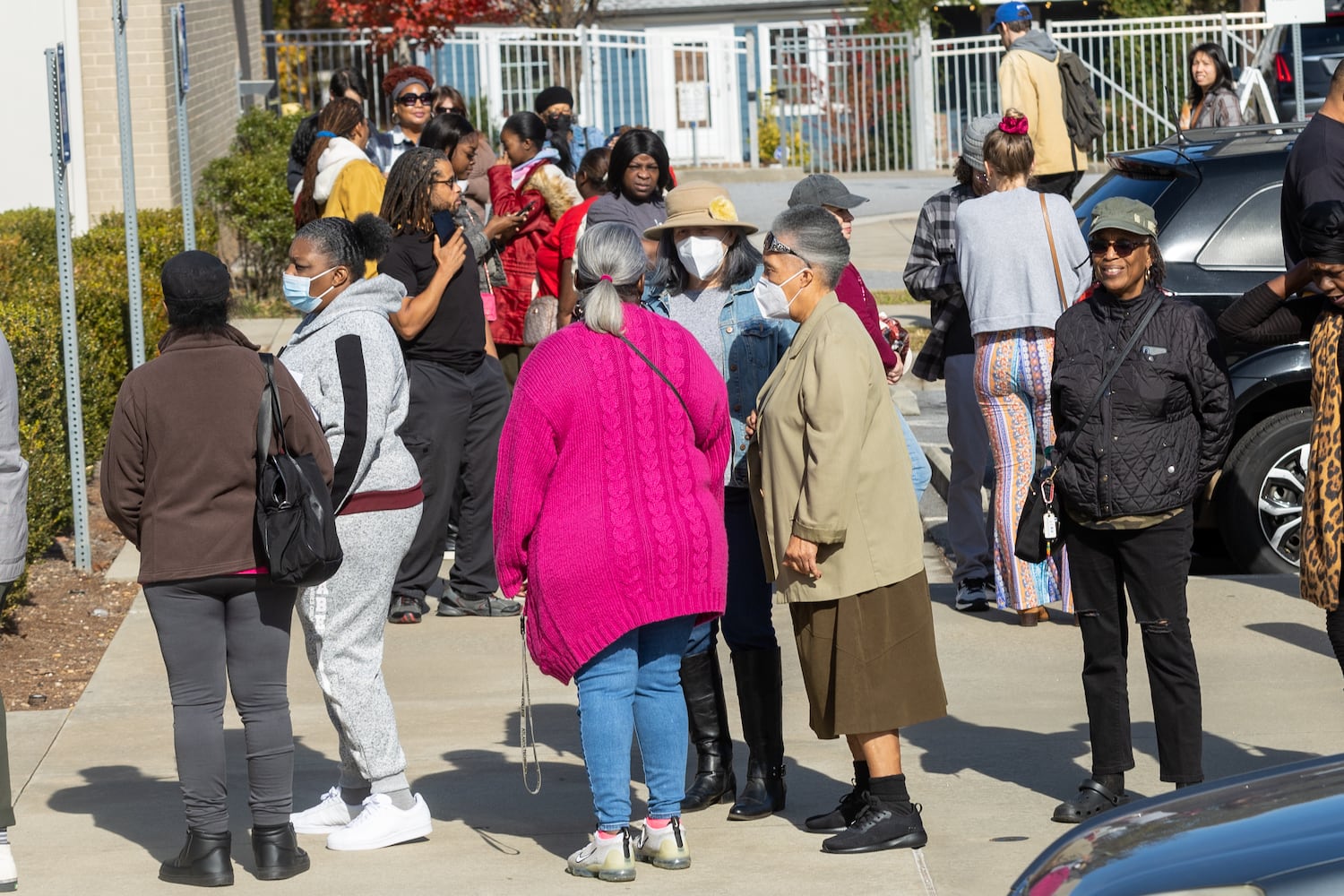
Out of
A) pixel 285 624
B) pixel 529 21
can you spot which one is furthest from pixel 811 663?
pixel 529 21

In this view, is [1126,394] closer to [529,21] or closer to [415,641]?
[415,641]

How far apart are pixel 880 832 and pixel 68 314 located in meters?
5.38

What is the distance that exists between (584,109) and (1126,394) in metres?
21.9

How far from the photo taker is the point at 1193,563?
354 inches

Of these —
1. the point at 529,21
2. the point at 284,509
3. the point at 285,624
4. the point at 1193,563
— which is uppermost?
the point at 529,21

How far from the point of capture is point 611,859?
5.02 meters

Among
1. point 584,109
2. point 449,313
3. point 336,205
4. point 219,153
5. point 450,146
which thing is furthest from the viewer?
point 584,109

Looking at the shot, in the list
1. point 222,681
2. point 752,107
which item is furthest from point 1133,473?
point 752,107

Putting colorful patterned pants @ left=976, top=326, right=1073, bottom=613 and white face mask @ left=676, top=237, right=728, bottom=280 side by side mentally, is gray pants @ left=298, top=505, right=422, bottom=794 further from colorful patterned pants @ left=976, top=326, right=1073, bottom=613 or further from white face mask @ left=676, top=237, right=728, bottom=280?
colorful patterned pants @ left=976, top=326, right=1073, bottom=613

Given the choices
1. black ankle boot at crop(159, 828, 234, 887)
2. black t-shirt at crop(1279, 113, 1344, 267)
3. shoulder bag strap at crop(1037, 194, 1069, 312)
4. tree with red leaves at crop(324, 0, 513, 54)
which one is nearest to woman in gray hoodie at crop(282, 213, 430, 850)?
black ankle boot at crop(159, 828, 234, 887)

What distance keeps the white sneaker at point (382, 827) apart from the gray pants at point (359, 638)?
6cm

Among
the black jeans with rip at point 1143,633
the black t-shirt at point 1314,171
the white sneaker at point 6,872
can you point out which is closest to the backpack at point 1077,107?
the black t-shirt at point 1314,171

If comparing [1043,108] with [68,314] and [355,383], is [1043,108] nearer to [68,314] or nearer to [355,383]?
[68,314]

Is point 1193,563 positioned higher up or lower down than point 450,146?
lower down
